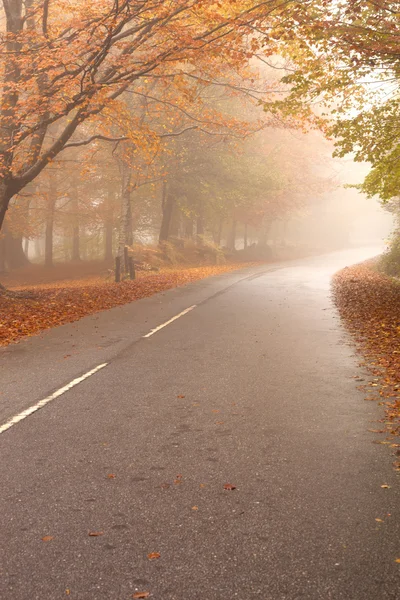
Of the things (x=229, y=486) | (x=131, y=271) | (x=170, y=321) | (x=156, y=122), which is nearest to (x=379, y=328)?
(x=170, y=321)

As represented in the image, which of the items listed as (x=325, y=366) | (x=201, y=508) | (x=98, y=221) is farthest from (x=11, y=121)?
(x=98, y=221)

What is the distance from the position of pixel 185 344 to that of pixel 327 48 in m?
8.30

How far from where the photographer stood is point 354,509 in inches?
165

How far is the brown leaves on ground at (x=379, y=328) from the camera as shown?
754 centimetres

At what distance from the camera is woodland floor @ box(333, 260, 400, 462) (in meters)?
7.13

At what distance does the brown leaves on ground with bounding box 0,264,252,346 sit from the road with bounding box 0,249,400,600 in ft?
10.6

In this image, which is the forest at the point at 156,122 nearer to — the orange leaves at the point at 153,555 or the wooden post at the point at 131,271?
the wooden post at the point at 131,271

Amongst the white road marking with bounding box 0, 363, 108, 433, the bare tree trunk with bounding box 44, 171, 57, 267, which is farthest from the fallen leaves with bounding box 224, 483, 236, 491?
the bare tree trunk with bounding box 44, 171, 57, 267

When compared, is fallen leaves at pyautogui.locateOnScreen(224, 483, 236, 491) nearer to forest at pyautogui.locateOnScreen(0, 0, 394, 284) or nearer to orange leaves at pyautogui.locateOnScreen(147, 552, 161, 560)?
orange leaves at pyautogui.locateOnScreen(147, 552, 161, 560)

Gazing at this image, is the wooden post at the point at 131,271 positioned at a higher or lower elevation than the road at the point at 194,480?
higher

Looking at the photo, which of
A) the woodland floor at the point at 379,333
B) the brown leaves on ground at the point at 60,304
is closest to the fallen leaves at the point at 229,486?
the woodland floor at the point at 379,333

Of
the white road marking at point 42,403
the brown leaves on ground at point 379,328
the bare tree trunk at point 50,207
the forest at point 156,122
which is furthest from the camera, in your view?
the bare tree trunk at point 50,207

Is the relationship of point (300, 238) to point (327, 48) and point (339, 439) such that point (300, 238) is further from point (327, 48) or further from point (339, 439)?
point (339, 439)

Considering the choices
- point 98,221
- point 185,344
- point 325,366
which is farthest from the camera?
point 98,221
